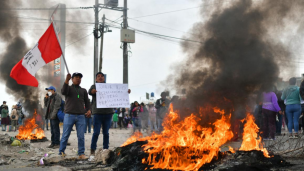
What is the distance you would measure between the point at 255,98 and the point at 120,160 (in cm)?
387

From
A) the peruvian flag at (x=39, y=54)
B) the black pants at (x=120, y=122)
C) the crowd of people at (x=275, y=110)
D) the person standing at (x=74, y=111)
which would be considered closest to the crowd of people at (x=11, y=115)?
the black pants at (x=120, y=122)

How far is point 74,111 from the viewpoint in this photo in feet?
23.3

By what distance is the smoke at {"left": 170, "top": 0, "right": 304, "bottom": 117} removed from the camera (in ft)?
22.5

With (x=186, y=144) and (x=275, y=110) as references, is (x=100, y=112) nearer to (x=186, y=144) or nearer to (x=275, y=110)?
(x=186, y=144)

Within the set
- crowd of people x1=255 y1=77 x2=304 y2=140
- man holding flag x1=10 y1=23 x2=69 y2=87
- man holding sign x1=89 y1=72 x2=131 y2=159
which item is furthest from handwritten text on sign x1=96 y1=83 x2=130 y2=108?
crowd of people x1=255 y1=77 x2=304 y2=140

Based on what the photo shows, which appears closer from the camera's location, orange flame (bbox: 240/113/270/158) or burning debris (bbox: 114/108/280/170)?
burning debris (bbox: 114/108/280/170)

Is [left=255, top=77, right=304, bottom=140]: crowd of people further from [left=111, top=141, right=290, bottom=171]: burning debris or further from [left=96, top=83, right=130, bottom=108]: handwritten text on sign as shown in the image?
[left=111, top=141, right=290, bottom=171]: burning debris

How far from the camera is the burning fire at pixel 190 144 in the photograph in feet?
17.6

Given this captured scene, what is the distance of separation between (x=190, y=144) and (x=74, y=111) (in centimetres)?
280

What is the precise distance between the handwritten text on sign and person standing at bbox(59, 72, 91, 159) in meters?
0.36

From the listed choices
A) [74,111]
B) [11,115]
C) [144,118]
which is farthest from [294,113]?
[11,115]

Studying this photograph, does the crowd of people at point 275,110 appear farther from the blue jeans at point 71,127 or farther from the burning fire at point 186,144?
the blue jeans at point 71,127

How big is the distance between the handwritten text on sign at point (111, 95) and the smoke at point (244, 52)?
162cm

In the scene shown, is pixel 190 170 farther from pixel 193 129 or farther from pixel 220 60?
pixel 220 60
